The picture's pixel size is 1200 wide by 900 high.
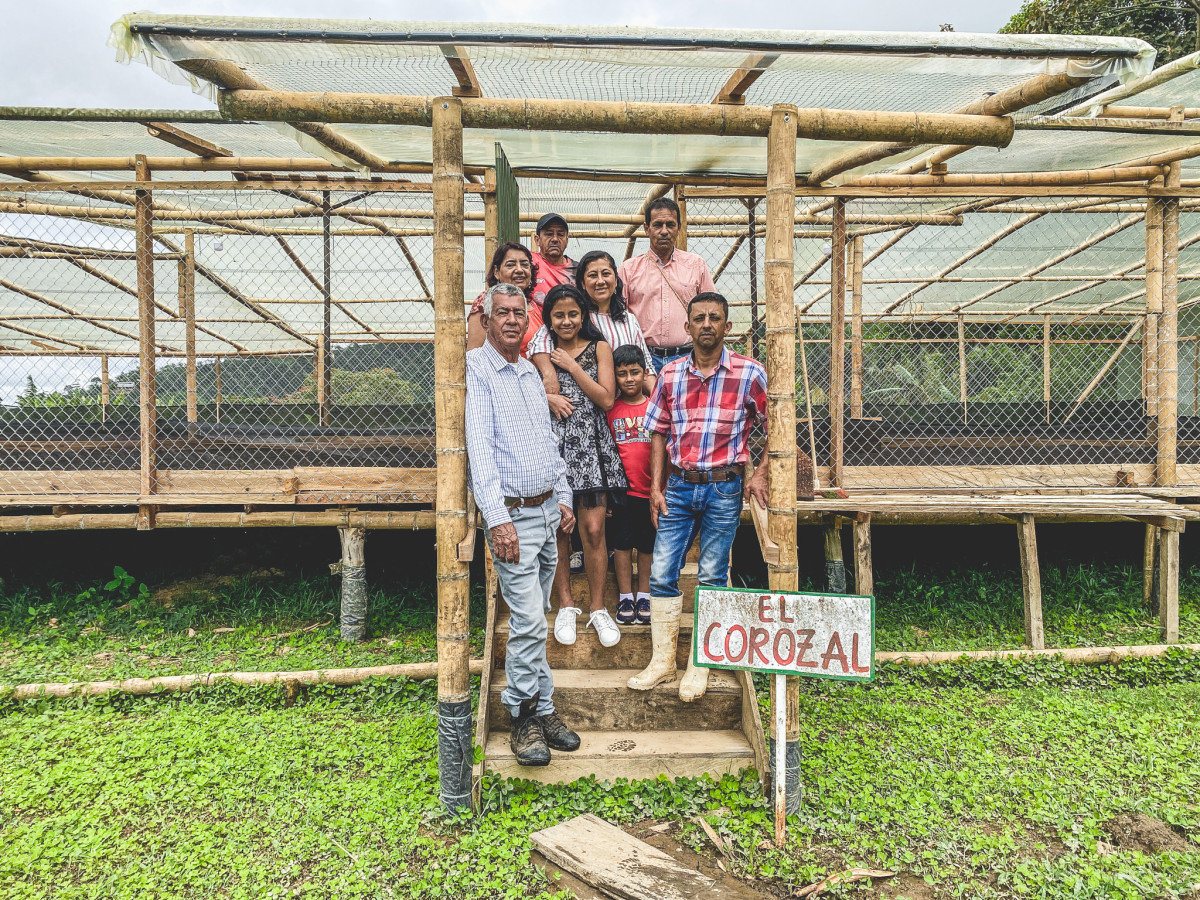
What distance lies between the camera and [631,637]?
378 centimetres

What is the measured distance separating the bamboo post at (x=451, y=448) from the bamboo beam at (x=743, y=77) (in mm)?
1335

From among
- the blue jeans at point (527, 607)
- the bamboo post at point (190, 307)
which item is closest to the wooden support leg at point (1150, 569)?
the blue jeans at point (527, 607)

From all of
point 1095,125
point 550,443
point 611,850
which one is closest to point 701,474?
point 550,443

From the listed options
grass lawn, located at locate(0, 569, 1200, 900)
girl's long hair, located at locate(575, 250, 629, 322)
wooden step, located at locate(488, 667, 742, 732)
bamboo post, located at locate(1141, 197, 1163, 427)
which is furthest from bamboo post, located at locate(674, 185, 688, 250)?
bamboo post, located at locate(1141, 197, 1163, 427)

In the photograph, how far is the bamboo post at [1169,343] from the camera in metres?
5.28

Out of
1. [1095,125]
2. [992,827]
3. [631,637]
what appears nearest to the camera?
[992,827]

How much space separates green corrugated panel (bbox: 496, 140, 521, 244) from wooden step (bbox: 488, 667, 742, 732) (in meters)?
2.69

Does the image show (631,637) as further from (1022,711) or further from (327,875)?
(1022,711)

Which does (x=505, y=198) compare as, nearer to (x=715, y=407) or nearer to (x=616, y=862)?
(x=715, y=407)

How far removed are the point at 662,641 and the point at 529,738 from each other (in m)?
0.80

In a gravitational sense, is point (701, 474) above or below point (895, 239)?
below

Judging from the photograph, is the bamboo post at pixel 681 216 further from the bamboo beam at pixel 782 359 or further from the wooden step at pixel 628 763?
the wooden step at pixel 628 763

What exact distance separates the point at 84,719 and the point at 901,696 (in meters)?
4.92

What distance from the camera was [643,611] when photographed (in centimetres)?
390
